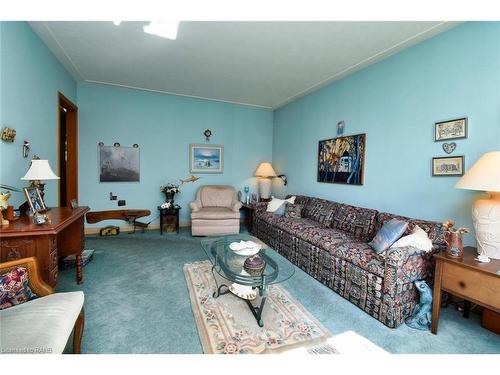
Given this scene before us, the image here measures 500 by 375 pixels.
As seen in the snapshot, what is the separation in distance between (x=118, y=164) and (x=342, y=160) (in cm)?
388

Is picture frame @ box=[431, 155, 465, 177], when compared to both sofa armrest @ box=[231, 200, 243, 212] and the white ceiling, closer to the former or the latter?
the white ceiling

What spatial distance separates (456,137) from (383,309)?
1.69 m

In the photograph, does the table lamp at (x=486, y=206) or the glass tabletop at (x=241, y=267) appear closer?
the table lamp at (x=486, y=206)

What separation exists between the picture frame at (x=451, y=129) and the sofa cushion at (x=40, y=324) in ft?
10.4

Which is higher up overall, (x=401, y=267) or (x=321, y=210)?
(x=321, y=210)

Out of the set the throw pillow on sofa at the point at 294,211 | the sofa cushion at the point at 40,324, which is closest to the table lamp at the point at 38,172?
the sofa cushion at the point at 40,324

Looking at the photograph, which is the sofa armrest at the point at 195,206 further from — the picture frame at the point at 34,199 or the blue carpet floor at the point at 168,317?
the picture frame at the point at 34,199

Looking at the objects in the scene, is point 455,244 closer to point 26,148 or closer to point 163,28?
point 163,28

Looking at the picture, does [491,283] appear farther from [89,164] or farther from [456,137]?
[89,164]

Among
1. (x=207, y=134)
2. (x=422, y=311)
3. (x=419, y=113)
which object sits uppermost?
(x=207, y=134)

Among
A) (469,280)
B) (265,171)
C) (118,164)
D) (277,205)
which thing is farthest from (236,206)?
(469,280)

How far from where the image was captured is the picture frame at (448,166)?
2.07 m

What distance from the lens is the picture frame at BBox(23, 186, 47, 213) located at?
6.28ft

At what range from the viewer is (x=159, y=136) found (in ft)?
14.5
